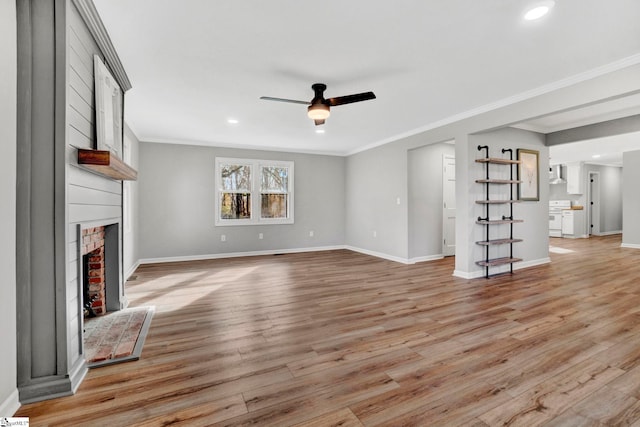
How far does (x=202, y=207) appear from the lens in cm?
623

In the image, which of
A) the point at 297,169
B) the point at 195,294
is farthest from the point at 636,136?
the point at 195,294

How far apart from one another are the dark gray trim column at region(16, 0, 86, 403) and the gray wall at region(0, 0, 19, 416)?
5 cm

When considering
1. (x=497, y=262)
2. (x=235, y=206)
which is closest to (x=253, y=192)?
(x=235, y=206)

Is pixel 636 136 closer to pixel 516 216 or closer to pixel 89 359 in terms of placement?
pixel 516 216

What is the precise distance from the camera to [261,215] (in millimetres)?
6746

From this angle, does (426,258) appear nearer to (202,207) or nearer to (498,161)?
(498,161)

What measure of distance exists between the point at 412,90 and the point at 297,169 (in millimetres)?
3904

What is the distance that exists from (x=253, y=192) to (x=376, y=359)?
510 cm

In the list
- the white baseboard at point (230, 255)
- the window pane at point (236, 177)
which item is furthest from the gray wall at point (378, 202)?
the window pane at point (236, 177)

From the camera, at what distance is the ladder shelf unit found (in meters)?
4.48

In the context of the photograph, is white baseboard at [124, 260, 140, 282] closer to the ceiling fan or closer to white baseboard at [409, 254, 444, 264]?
the ceiling fan

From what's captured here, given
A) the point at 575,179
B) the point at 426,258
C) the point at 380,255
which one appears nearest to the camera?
the point at 426,258

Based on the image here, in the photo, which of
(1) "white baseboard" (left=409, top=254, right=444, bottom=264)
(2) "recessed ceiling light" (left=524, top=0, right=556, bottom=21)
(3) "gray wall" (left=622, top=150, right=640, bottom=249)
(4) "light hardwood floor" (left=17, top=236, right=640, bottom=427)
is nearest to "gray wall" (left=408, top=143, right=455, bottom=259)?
(1) "white baseboard" (left=409, top=254, right=444, bottom=264)

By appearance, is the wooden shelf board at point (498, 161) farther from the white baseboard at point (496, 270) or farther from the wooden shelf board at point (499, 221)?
the white baseboard at point (496, 270)
